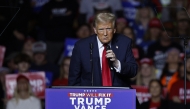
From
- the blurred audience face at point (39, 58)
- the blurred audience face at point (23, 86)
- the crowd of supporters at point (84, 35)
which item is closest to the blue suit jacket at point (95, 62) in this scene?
the blurred audience face at point (23, 86)

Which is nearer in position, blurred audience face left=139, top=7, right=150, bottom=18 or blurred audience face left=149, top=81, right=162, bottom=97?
blurred audience face left=149, top=81, right=162, bottom=97

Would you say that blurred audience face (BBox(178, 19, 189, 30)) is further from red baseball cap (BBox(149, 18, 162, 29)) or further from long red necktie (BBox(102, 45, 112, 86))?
long red necktie (BBox(102, 45, 112, 86))

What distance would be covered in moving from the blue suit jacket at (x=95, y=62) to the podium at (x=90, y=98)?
0.68 metres

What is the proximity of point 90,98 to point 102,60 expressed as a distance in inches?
31.9

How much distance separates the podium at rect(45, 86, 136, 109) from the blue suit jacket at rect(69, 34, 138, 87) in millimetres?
677

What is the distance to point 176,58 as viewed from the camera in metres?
11.5


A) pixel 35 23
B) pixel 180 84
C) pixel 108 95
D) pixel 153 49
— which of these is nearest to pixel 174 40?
pixel 153 49

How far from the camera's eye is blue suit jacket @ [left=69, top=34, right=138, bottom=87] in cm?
679

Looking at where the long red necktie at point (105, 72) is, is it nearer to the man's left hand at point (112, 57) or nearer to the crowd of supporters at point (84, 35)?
the man's left hand at point (112, 57)

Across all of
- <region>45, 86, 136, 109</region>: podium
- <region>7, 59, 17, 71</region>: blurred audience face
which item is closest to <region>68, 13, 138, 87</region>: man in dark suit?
<region>45, 86, 136, 109</region>: podium

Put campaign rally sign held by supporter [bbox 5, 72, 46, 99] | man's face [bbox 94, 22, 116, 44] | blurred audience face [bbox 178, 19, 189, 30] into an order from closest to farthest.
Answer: man's face [bbox 94, 22, 116, 44]
campaign rally sign held by supporter [bbox 5, 72, 46, 99]
blurred audience face [bbox 178, 19, 189, 30]

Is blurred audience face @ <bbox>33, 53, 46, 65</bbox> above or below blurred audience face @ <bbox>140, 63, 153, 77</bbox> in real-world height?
above

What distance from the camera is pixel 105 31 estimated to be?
21.3 ft

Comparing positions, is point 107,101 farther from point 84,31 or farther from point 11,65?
point 84,31
